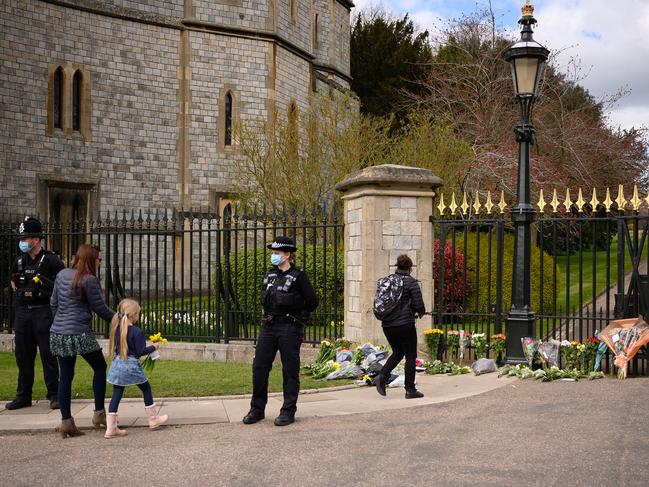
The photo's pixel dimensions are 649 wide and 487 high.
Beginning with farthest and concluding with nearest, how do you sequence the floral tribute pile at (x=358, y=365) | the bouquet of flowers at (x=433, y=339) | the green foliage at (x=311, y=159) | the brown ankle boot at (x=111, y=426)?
the green foliage at (x=311, y=159) → the bouquet of flowers at (x=433, y=339) → the floral tribute pile at (x=358, y=365) → the brown ankle boot at (x=111, y=426)

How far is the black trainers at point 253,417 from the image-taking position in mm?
7307

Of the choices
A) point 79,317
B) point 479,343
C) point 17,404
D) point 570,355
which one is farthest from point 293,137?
point 79,317

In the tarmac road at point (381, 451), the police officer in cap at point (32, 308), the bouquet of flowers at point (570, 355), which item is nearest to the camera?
the tarmac road at point (381, 451)

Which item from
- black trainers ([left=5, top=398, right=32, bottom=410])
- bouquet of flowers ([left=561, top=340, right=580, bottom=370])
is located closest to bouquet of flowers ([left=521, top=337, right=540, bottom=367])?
bouquet of flowers ([left=561, top=340, right=580, bottom=370])

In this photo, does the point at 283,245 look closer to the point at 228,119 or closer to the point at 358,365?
the point at 358,365

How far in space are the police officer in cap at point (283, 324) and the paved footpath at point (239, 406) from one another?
1.31ft

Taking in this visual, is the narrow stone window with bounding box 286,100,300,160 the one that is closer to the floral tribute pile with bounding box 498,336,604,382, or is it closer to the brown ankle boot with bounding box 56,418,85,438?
the floral tribute pile with bounding box 498,336,604,382

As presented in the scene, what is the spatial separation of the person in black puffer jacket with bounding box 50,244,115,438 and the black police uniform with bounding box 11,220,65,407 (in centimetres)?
109

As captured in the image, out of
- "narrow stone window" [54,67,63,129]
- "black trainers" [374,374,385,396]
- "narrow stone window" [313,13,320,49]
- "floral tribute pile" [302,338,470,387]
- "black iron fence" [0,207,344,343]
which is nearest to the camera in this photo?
"black trainers" [374,374,385,396]

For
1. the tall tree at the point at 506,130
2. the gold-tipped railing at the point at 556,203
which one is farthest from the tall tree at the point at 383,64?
the gold-tipped railing at the point at 556,203

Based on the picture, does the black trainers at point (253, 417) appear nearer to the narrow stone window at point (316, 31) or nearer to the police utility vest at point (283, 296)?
the police utility vest at point (283, 296)

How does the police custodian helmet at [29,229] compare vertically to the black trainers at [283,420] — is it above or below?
above

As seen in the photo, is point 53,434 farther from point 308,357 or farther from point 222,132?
point 222,132

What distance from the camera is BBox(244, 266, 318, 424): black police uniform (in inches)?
291
